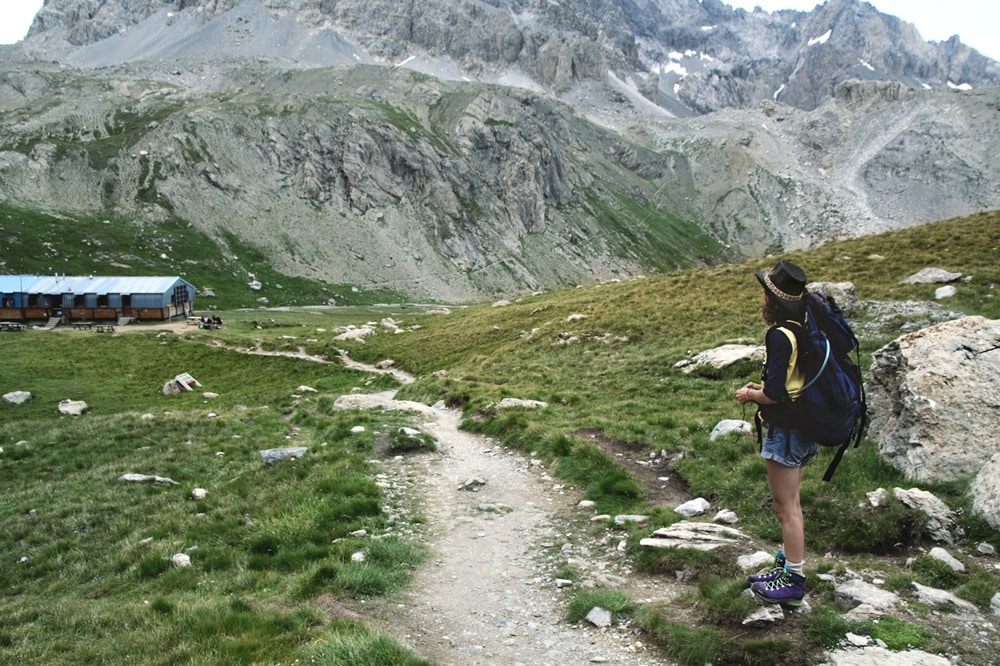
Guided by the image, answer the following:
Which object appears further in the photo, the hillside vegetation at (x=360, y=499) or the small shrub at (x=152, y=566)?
the small shrub at (x=152, y=566)

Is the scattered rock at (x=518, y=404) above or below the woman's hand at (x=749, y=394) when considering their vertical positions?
below

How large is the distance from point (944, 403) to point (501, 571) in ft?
27.4

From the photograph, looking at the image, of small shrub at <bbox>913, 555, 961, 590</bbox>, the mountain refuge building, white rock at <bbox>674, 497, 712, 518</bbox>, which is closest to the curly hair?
small shrub at <bbox>913, 555, 961, 590</bbox>

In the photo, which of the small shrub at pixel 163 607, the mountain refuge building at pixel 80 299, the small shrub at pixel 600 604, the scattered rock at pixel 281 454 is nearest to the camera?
the small shrub at pixel 600 604

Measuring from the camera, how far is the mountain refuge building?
235 ft

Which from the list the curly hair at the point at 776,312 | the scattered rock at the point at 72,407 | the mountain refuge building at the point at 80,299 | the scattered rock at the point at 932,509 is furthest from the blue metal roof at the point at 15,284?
the scattered rock at the point at 932,509

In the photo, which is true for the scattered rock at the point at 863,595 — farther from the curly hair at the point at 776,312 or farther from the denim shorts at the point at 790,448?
the curly hair at the point at 776,312

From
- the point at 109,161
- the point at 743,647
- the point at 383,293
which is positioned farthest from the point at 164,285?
the point at 109,161

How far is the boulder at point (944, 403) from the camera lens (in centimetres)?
951

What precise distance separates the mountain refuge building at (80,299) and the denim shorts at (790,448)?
271 ft

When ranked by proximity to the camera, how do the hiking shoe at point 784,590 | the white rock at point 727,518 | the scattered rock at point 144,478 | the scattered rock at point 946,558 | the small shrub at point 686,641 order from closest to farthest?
the small shrub at point 686,641 → the hiking shoe at point 784,590 → the scattered rock at point 946,558 → the white rock at point 727,518 → the scattered rock at point 144,478

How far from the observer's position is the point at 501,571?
9.35 metres

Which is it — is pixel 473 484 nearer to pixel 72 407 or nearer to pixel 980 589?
pixel 980 589

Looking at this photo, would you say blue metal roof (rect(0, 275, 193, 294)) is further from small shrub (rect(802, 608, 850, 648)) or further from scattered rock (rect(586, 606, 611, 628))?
small shrub (rect(802, 608, 850, 648))
